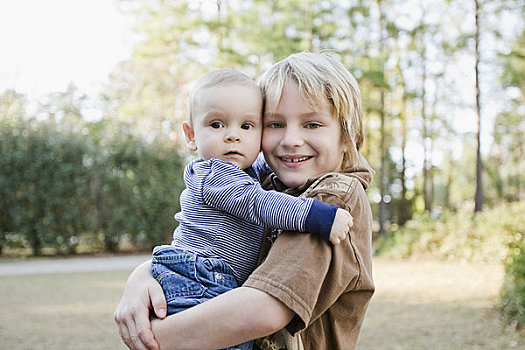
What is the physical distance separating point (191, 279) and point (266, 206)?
33 cm

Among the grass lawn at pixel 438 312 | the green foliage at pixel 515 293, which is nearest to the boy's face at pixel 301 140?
the grass lawn at pixel 438 312

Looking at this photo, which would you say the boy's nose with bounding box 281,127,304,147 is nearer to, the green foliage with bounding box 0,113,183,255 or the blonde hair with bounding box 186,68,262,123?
the blonde hair with bounding box 186,68,262,123

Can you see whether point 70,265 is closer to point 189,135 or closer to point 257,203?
point 189,135

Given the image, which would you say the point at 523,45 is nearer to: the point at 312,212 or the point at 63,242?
the point at 63,242

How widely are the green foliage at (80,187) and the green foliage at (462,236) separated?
6.76m

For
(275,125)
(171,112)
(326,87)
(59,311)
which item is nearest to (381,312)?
(59,311)

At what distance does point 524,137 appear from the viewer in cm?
3578

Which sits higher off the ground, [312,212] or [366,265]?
[312,212]

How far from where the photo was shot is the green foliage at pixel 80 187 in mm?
14297

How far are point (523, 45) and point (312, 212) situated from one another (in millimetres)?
21186

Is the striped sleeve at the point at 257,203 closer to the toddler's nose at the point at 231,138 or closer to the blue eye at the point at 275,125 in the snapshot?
the toddler's nose at the point at 231,138

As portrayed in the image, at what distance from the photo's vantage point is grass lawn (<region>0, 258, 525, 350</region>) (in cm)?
608

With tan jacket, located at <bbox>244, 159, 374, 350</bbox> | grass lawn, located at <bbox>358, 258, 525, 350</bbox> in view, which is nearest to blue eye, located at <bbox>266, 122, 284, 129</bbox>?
tan jacket, located at <bbox>244, 159, 374, 350</bbox>

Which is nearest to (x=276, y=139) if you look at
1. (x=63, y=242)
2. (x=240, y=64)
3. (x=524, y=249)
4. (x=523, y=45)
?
(x=524, y=249)
